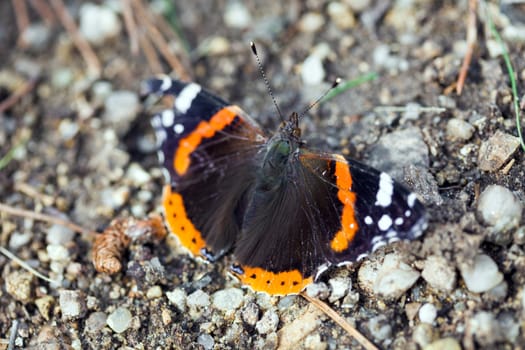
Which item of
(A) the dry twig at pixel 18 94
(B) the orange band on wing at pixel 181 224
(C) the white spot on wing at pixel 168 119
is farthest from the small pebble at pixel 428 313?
(A) the dry twig at pixel 18 94

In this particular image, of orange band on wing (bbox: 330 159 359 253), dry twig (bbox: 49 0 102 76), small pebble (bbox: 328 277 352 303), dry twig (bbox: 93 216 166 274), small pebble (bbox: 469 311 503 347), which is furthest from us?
dry twig (bbox: 49 0 102 76)

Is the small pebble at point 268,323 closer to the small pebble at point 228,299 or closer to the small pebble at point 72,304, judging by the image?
the small pebble at point 228,299

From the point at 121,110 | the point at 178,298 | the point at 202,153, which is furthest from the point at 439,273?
the point at 121,110

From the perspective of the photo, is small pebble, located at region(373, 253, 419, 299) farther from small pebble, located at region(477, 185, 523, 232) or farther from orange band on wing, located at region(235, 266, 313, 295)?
small pebble, located at region(477, 185, 523, 232)

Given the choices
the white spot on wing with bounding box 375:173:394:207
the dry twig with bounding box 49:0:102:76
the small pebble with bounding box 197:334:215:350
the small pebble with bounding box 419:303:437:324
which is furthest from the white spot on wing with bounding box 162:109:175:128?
the small pebble with bounding box 419:303:437:324

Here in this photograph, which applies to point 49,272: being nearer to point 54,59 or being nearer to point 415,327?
point 54,59

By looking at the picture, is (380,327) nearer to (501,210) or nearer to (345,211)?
(345,211)
